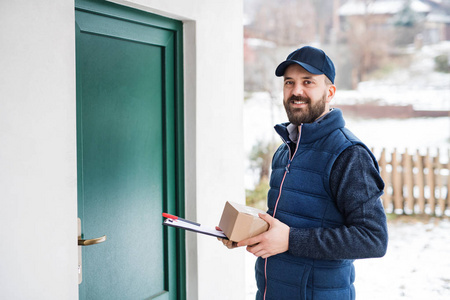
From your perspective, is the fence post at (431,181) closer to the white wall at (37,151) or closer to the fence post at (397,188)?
the fence post at (397,188)

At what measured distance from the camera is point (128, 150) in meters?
2.95

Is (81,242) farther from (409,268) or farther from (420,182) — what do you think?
(420,182)

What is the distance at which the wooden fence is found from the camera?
8.76 metres

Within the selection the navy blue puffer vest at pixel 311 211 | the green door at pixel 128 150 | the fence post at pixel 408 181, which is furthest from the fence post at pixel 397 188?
the navy blue puffer vest at pixel 311 211

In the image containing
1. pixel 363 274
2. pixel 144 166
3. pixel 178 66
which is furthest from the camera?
pixel 363 274

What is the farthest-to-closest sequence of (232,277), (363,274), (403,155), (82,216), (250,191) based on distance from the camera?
1. (250,191)
2. (403,155)
3. (363,274)
4. (232,277)
5. (82,216)

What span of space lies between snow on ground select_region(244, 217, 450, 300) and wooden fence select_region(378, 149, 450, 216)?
22.1 inches

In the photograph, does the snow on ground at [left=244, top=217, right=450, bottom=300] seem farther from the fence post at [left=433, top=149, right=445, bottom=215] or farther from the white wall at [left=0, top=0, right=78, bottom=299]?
the white wall at [left=0, top=0, right=78, bottom=299]

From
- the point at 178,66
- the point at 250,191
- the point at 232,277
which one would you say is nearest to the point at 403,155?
the point at 250,191

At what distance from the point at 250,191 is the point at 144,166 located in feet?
23.0

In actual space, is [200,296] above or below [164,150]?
below

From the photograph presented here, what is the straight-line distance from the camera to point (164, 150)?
3.23m

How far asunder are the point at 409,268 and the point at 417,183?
2.99 m

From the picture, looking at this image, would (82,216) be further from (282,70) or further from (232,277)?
(232,277)
